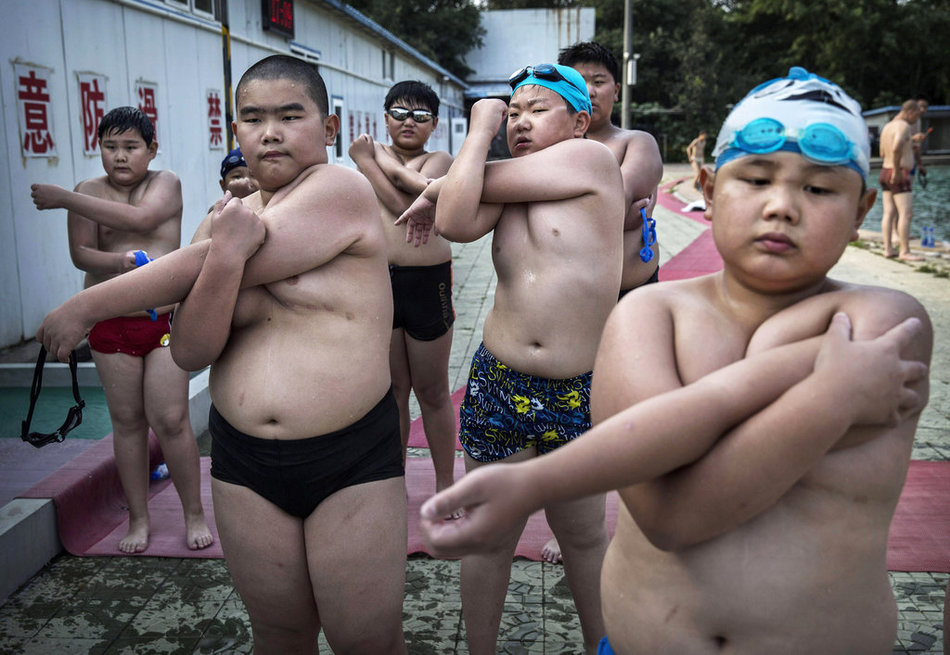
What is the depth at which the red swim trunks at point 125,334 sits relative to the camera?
3.71m

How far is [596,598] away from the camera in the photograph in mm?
2805

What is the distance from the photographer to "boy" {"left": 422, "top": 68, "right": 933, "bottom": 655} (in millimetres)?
1323

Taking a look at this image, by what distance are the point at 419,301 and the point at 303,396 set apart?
2041 millimetres

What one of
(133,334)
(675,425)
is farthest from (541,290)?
(133,334)

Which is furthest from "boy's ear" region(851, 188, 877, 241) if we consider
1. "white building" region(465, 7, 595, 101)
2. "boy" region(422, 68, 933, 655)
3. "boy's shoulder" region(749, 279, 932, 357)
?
"white building" region(465, 7, 595, 101)

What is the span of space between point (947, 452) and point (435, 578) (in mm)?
3276

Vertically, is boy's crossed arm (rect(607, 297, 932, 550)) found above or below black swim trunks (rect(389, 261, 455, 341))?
above

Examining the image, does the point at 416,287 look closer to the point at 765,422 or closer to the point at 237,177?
the point at 237,177

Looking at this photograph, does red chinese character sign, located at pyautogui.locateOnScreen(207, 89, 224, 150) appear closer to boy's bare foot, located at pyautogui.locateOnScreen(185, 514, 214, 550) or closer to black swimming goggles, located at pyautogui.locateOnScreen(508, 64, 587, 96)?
boy's bare foot, located at pyautogui.locateOnScreen(185, 514, 214, 550)

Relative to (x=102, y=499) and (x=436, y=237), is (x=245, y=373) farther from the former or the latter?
(x=102, y=499)

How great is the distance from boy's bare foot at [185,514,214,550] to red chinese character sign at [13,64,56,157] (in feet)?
13.0

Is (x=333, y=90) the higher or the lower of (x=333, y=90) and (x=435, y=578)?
the higher

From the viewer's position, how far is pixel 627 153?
408 cm

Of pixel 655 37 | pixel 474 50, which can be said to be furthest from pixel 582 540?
pixel 655 37
